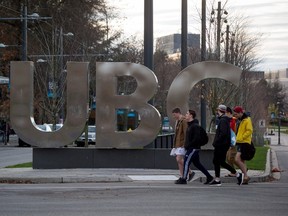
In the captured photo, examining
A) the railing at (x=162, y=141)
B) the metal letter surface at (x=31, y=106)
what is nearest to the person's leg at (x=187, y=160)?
the metal letter surface at (x=31, y=106)

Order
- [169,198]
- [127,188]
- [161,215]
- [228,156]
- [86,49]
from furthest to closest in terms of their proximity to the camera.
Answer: [86,49] → [228,156] → [127,188] → [169,198] → [161,215]

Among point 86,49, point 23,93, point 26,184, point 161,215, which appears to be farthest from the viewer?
point 86,49

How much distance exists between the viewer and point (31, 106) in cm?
2014

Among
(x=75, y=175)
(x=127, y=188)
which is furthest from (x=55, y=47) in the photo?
(x=127, y=188)

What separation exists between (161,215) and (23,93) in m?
10.3

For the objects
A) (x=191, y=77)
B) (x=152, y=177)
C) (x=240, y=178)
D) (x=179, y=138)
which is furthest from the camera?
(x=191, y=77)

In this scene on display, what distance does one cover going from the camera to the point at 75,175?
1788cm

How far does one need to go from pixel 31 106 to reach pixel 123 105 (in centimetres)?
269

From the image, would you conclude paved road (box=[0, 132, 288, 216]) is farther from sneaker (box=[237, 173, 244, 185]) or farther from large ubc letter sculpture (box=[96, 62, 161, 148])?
large ubc letter sculpture (box=[96, 62, 161, 148])

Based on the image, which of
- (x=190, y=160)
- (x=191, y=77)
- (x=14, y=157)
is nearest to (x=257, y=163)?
(x=191, y=77)

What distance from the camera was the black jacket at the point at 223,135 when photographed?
1642 cm

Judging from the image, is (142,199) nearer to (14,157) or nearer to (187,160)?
(187,160)

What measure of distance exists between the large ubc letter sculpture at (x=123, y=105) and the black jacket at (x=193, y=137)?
350 centimetres

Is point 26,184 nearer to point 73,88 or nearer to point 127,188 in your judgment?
point 127,188
